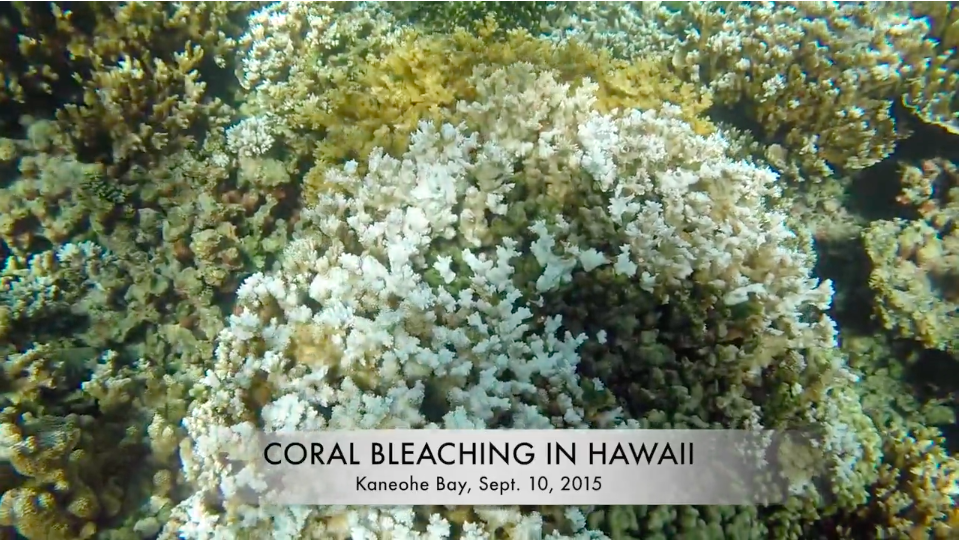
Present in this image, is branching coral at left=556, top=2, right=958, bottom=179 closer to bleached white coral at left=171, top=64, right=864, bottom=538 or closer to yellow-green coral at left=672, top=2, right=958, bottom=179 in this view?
yellow-green coral at left=672, top=2, right=958, bottom=179

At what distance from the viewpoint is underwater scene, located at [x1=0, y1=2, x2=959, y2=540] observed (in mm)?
1142

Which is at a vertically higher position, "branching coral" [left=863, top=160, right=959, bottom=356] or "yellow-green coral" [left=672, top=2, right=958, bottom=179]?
"yellow-green coral" [left=672, top=2, right=958, bottom=179]

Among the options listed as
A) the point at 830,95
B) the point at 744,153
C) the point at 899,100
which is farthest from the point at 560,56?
the point at 899,100

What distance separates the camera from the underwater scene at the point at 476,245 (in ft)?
3.75

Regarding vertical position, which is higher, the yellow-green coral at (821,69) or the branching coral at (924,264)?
the yellow-green coral at (821,69)

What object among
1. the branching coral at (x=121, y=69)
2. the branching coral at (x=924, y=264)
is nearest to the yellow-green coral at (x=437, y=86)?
Answer: the branching coral at (x=121, y=69)

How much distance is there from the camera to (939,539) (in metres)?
1.16

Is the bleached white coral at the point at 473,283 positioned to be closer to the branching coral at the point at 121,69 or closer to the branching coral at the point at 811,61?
the branching coral at the point at 811,61

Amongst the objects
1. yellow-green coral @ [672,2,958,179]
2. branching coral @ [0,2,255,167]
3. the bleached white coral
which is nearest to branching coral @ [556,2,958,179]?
yellow-green coral @ [672,2,958,179]

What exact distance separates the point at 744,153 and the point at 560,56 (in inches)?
→ 15.2

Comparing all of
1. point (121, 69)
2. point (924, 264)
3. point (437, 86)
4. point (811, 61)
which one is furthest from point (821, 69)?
point (121, 69)

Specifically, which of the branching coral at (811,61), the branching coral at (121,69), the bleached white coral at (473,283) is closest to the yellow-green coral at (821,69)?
the branching coral at (811,61)

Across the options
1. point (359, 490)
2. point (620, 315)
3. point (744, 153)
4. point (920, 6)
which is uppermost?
point (920, 6)

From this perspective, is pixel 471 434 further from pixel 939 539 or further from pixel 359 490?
pixel 939 539
